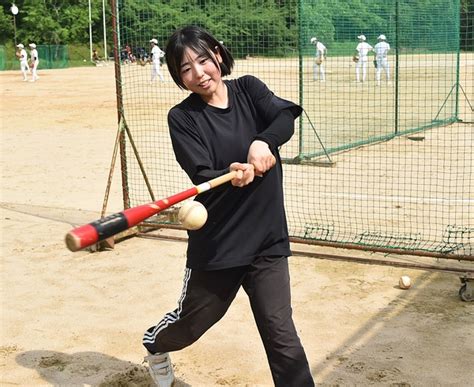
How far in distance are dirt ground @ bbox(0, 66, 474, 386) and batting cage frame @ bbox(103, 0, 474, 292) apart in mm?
549

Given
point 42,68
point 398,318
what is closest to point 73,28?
point 42,68

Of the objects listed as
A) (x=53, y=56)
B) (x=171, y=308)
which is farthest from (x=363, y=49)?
(x=53, y=56)

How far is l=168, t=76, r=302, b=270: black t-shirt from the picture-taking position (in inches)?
129

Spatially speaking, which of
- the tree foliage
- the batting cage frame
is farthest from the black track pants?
the tree foliage

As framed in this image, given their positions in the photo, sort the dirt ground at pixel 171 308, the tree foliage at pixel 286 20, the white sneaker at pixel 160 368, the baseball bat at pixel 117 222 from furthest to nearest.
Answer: the tree foliage at pixel 286 20 < the dirt ground at pixel 171 308 < the white sneaker at pixel 160 368 < the baseball bat at pixel 117 222

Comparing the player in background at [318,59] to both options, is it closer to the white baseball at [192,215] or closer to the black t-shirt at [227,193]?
the black t-shirt at [227,193]

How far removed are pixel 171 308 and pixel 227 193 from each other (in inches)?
95.2

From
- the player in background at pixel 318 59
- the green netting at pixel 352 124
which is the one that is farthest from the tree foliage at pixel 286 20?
the player in background at pixel 318 59

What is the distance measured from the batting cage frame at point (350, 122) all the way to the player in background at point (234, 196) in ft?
9.99

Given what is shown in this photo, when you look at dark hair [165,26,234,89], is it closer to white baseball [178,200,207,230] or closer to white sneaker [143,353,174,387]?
white baseball [178,200,207,230]

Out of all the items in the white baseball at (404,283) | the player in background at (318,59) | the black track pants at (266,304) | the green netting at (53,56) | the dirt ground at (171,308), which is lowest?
the dirt ground at (171,308)

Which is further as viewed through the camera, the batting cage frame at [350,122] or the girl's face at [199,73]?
the batting cage frame at [350,122]

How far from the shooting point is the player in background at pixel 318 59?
41.1ft

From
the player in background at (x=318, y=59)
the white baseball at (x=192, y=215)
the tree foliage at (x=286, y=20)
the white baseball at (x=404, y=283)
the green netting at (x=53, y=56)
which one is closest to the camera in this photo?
the white baseball at (x=192, y=215)
